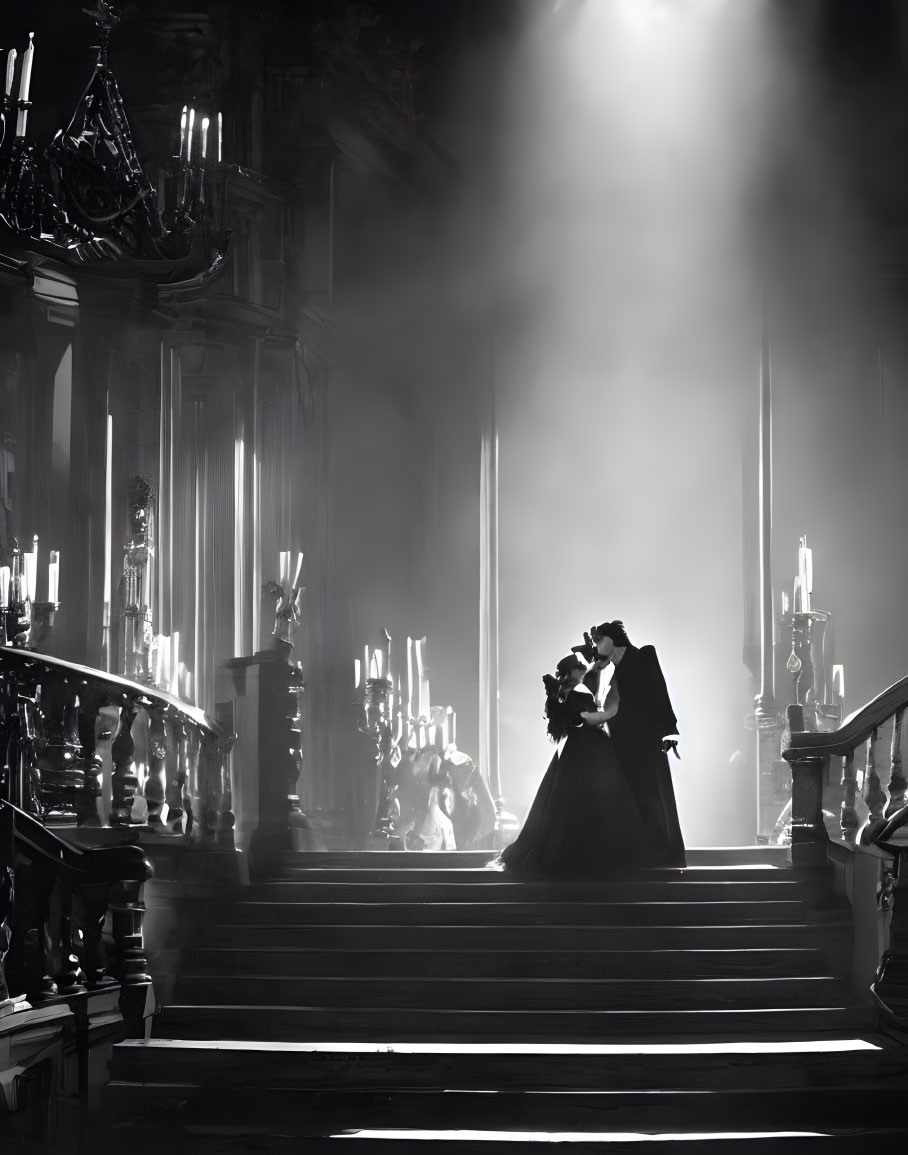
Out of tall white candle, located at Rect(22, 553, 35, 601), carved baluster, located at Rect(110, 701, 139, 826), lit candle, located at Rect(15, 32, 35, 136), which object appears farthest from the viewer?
tall white candle, located at Rect(22, 553, 35, 601)

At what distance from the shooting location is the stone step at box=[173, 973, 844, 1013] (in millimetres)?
6957

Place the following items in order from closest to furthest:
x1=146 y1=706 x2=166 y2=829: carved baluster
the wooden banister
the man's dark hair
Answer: x1=146 y1=706 x2=166 y2=829: carved baluster < the wooden banister < the man's dark hair

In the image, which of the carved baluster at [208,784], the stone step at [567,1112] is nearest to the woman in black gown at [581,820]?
the carved baluster at [208,784]

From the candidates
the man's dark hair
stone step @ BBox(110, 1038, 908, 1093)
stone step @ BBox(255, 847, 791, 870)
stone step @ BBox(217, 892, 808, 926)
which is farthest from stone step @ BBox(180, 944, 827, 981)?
the man's dark hair

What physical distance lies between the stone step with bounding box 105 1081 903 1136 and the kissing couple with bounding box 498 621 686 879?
218 cm

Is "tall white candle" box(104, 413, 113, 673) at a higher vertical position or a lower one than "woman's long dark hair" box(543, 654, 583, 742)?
higher

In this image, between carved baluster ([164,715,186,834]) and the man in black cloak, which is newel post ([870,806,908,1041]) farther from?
carved baluster ([164,715,186,834])

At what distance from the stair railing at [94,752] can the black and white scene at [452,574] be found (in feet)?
0.08

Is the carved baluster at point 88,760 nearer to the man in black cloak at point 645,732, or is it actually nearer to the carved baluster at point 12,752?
the carved baluster at point 12,752

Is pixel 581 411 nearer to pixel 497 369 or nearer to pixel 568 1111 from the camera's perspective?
pixel 497 369

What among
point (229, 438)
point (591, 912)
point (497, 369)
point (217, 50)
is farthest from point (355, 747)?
point (591, 912)

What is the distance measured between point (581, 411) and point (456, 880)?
11.3 metres

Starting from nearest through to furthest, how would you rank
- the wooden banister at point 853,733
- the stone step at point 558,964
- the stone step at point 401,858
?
the stone step at point 558,964 < the wooden banister at point 853,733 < the stone step at point 401,858

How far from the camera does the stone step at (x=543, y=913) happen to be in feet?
24.9
